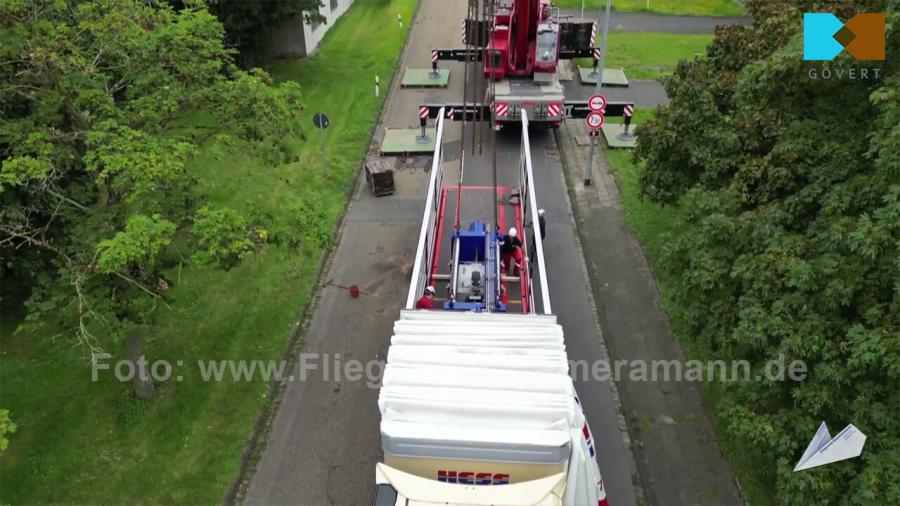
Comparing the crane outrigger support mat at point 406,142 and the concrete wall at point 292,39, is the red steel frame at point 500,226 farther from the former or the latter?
the concrete wall at point 292,39

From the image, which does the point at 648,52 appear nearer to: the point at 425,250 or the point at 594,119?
the point at 594,119

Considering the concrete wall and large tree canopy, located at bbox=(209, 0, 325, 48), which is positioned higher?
large tree canopy, located at bbox=(209, 0, 325, 48)

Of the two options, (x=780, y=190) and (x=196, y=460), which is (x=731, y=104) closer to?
(x=780, y=190)

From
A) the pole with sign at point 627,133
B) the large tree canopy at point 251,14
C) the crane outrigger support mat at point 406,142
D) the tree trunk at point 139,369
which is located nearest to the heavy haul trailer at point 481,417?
the tree trunk at point 139,369

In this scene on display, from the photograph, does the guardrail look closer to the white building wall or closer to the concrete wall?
the concrete wall

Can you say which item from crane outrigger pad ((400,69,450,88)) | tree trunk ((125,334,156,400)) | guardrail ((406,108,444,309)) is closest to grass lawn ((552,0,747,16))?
crane outrigger pad ((400,69,450,88))

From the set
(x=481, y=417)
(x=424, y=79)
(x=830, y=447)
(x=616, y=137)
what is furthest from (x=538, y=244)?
(x=424, y=79)
